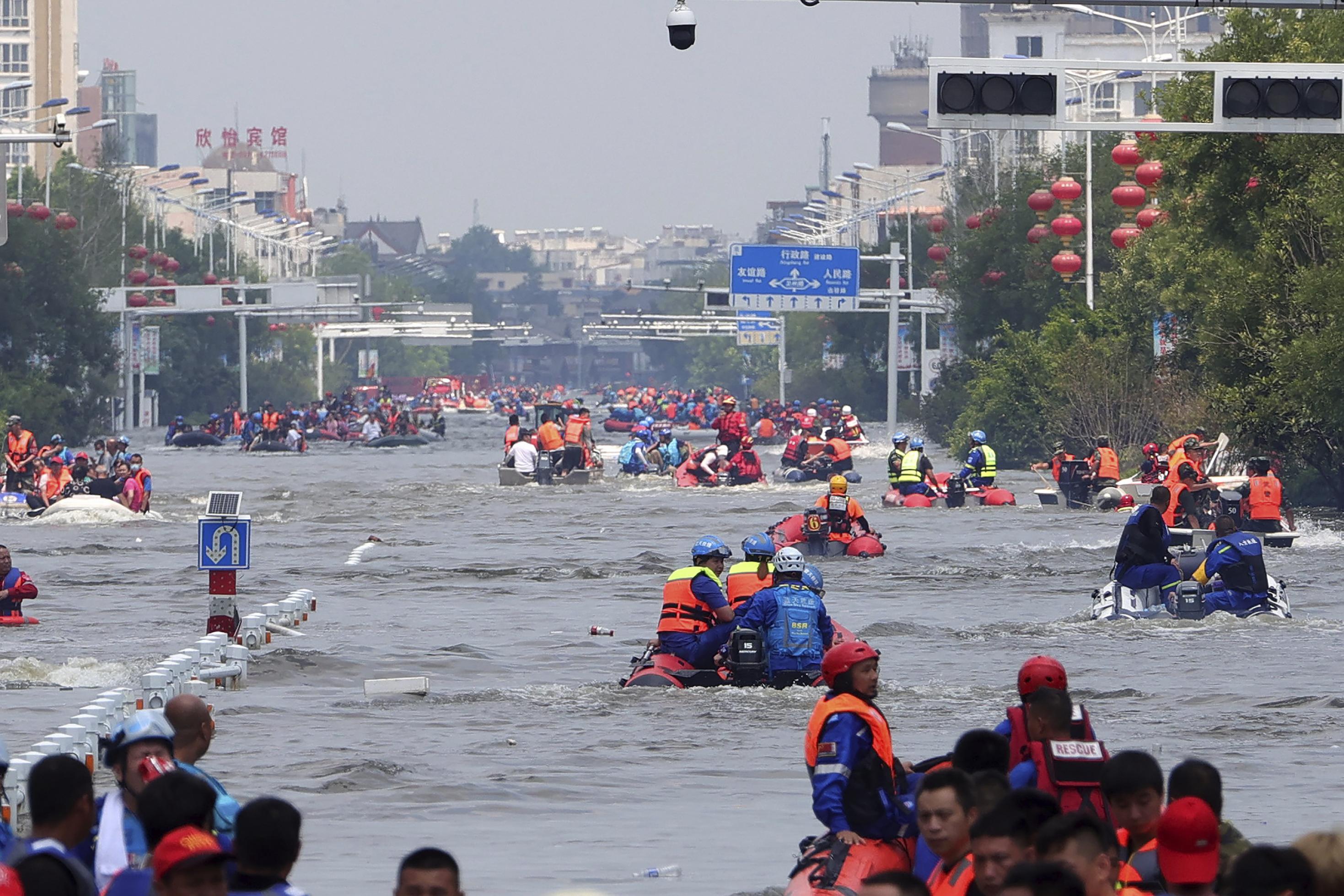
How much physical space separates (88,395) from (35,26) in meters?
60.1

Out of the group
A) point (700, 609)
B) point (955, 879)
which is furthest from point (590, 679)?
point (955, 879)

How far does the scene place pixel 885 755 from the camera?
8.72m

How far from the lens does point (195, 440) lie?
243ft

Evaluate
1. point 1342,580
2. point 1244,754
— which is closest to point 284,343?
point 1342,580

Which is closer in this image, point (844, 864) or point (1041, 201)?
point (844, 864)

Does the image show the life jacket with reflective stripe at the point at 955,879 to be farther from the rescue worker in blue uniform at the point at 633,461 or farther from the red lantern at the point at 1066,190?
the rescue worker in blue uniform at the point at 633,461

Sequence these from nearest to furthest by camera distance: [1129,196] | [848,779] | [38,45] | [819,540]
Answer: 1. [848,779]
2. [819,540]
3. [1129,196]
4. [38,45]

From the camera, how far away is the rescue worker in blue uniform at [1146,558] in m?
21.6

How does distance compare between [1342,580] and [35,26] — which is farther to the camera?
[35,26]

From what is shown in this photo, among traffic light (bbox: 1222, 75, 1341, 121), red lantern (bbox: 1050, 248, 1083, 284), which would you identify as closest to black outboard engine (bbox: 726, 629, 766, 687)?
traffic light (bbox: 1222, 75, 1341, 121)

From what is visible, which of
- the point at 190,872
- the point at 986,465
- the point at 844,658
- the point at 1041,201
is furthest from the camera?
the point at 986,465

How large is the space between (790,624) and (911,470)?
24725mm

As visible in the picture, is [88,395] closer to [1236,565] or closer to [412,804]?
[1236,565]

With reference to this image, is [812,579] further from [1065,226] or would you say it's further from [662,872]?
[1065,226]
